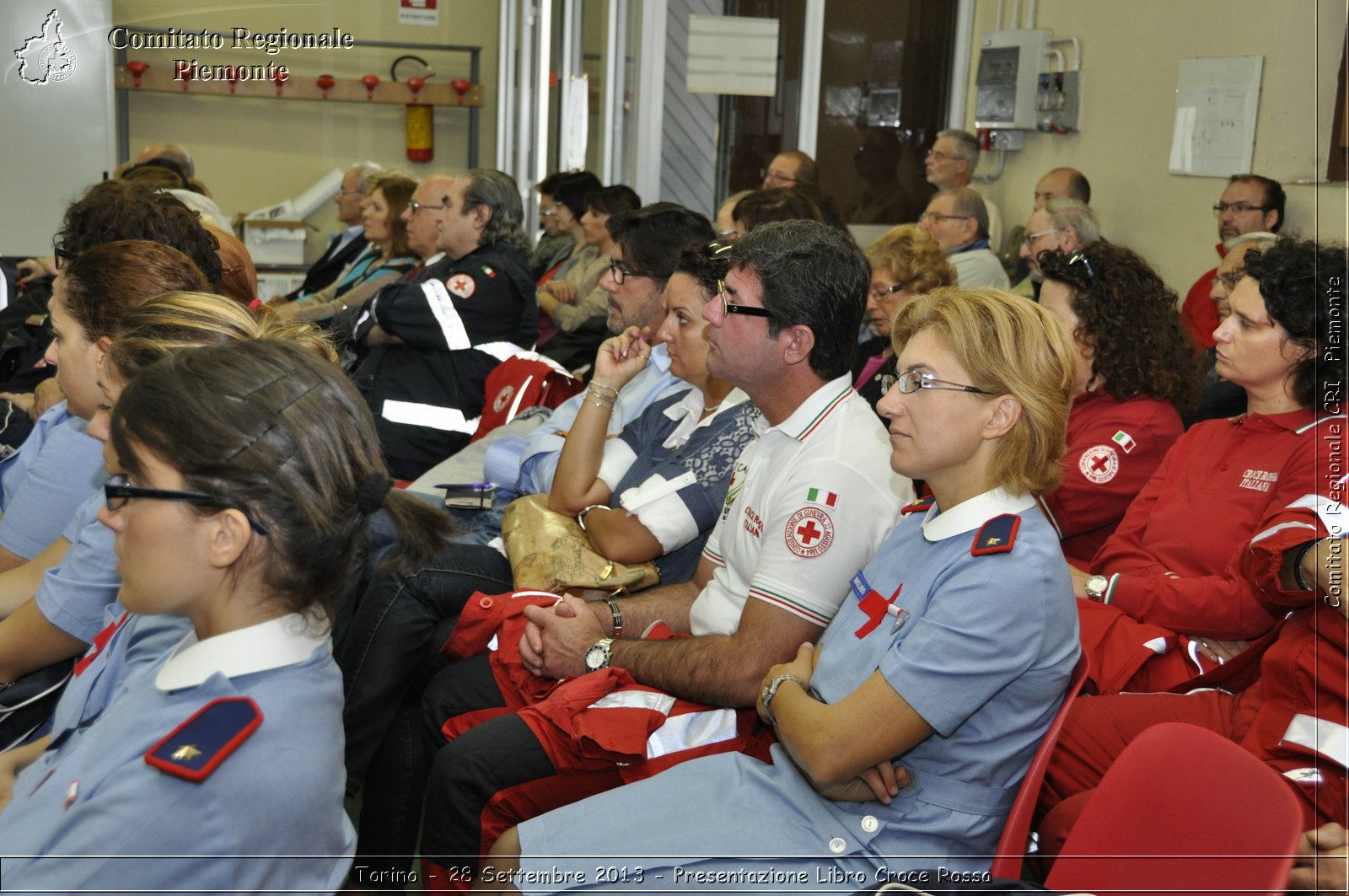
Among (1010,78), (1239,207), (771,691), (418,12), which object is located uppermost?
(418,12)

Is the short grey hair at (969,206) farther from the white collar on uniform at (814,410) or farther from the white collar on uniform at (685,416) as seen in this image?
the white collar on uniform at (814,410)

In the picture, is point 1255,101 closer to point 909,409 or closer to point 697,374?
point 697,374

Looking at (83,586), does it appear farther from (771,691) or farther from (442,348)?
(442,348)

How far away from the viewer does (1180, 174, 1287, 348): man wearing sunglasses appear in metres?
3.80

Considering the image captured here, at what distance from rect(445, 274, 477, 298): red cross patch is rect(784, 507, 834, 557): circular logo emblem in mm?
2379

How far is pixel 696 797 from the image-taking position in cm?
159

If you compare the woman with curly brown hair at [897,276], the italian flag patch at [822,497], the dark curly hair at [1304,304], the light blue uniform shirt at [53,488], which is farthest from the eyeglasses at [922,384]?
the woman with curly brown hair at [897,276]

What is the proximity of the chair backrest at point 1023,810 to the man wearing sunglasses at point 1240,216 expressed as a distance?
2657mm

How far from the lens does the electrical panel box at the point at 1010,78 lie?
17.7 feet

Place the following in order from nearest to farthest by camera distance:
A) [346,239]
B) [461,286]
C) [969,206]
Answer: [461,286] → [969,206] → [346,239]

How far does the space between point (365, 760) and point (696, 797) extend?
91cm

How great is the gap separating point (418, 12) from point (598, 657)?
4.52 m

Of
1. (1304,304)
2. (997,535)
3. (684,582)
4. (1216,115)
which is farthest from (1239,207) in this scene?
(997,535)

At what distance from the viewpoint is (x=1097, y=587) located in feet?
7.32
